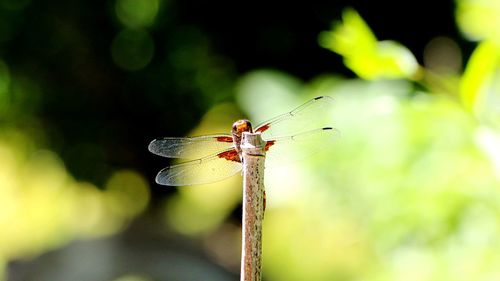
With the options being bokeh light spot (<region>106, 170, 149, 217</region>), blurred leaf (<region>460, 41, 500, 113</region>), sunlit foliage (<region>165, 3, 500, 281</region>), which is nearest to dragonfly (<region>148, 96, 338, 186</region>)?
sunlit foliage (<region>165, 3, 500, 281</region>)

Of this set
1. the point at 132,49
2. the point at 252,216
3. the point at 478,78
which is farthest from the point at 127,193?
the point at 252,216

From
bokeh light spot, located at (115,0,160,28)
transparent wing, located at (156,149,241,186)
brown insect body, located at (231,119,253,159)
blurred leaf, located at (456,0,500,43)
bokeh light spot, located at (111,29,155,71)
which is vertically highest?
bokeh light spot, located at (115,0,160,28)

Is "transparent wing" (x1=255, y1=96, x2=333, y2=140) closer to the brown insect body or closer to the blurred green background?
the brown insect body

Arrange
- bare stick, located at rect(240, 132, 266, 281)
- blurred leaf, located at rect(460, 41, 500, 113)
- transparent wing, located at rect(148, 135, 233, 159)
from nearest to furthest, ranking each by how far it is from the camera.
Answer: bare stick, located at rect(240, 132, 266, 281), blurred leaf, located at rect(460, 41, 500, 113), transparent wing, located at rect(148, 135, 233, 159)

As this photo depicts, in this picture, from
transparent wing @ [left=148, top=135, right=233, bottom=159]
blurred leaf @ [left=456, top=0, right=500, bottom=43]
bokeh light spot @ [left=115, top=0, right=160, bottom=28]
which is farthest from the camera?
bokeh light spot @ [left=115, top=0, right=160, bottom=28]

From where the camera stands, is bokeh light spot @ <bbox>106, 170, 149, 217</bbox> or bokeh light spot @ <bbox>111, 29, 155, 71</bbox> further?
bokeh light spot @ <bbox>106, 170, 149, 217</bbox>

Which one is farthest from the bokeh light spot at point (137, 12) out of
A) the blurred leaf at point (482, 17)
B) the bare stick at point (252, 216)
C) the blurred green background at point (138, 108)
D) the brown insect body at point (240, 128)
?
the bare stick at point (252, 216)

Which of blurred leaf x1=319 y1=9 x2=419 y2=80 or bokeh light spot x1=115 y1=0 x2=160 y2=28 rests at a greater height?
bokeh light spot x1=115 y1=0 x2=160 y2=28
